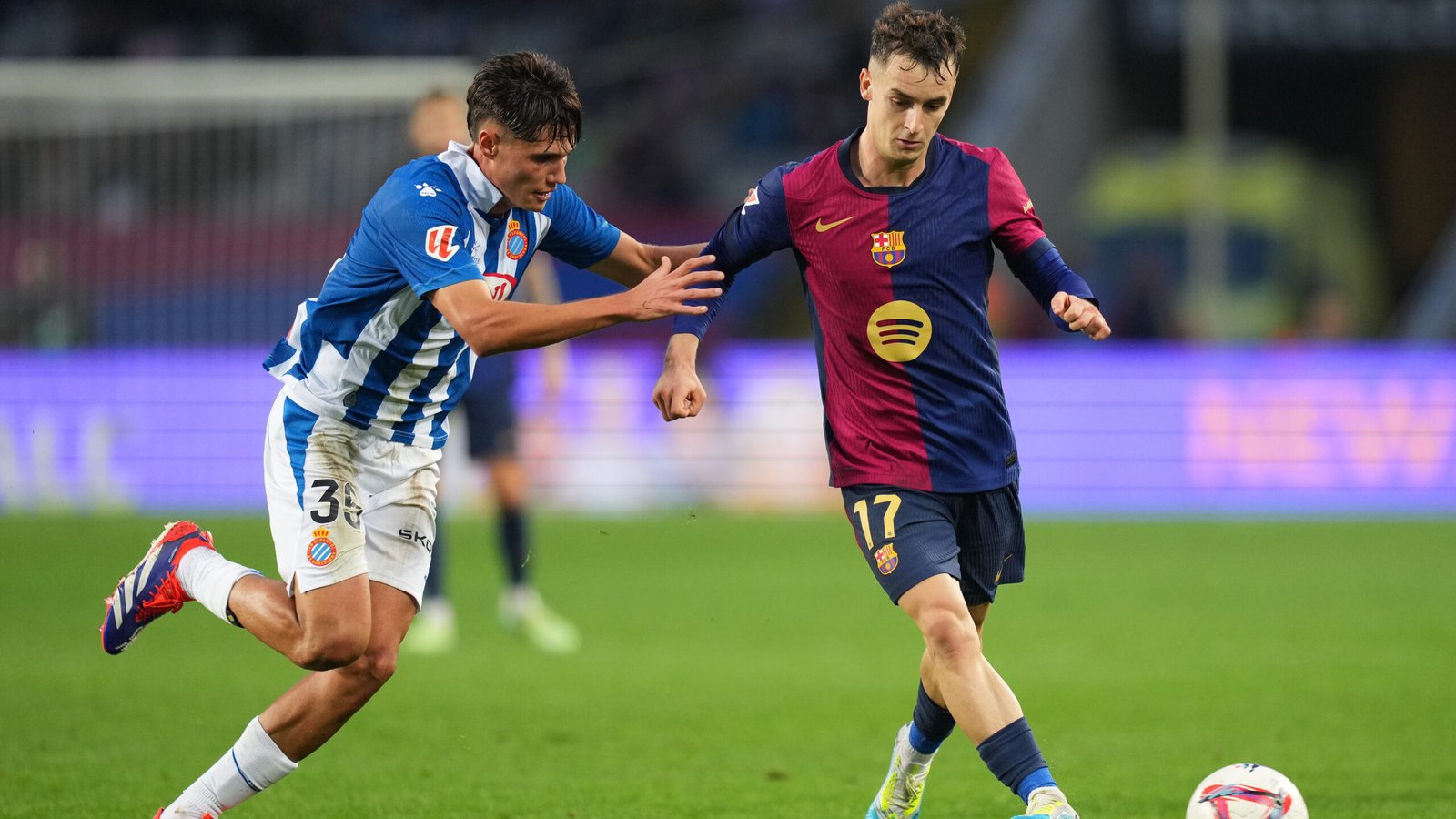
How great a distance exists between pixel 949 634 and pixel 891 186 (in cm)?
135

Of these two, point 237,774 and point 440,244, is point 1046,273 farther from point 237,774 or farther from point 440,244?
point 237,774

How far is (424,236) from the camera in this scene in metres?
4.72

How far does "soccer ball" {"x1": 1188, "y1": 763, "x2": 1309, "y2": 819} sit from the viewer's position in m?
4.68

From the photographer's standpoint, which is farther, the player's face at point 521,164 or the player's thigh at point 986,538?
the player's thigh at point 986,538

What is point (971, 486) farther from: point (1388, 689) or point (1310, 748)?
point (1388, 689)

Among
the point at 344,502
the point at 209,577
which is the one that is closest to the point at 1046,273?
the point at 344,502

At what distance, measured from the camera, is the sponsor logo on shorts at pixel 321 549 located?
16.1 feet

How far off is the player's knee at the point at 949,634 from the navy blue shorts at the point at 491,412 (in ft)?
17.7

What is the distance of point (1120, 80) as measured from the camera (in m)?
24.3

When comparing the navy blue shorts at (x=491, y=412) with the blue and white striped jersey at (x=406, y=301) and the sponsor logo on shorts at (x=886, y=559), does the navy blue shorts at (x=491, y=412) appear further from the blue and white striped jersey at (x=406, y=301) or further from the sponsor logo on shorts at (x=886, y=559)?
the sponsor logo on shorts at (x=886, y=559)

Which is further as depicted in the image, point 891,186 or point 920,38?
point 891,186

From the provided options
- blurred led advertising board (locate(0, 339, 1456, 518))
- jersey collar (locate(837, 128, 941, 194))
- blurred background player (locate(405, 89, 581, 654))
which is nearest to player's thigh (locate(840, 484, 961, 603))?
jersey collar (locate(837, 128, 941, 194))

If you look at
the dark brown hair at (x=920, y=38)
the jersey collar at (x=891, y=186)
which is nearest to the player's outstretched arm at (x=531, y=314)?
the jersey collar at (x=891, y=186)

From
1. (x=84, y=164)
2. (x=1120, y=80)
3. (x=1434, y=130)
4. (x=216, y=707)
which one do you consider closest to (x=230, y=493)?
(x=84, y=164)
